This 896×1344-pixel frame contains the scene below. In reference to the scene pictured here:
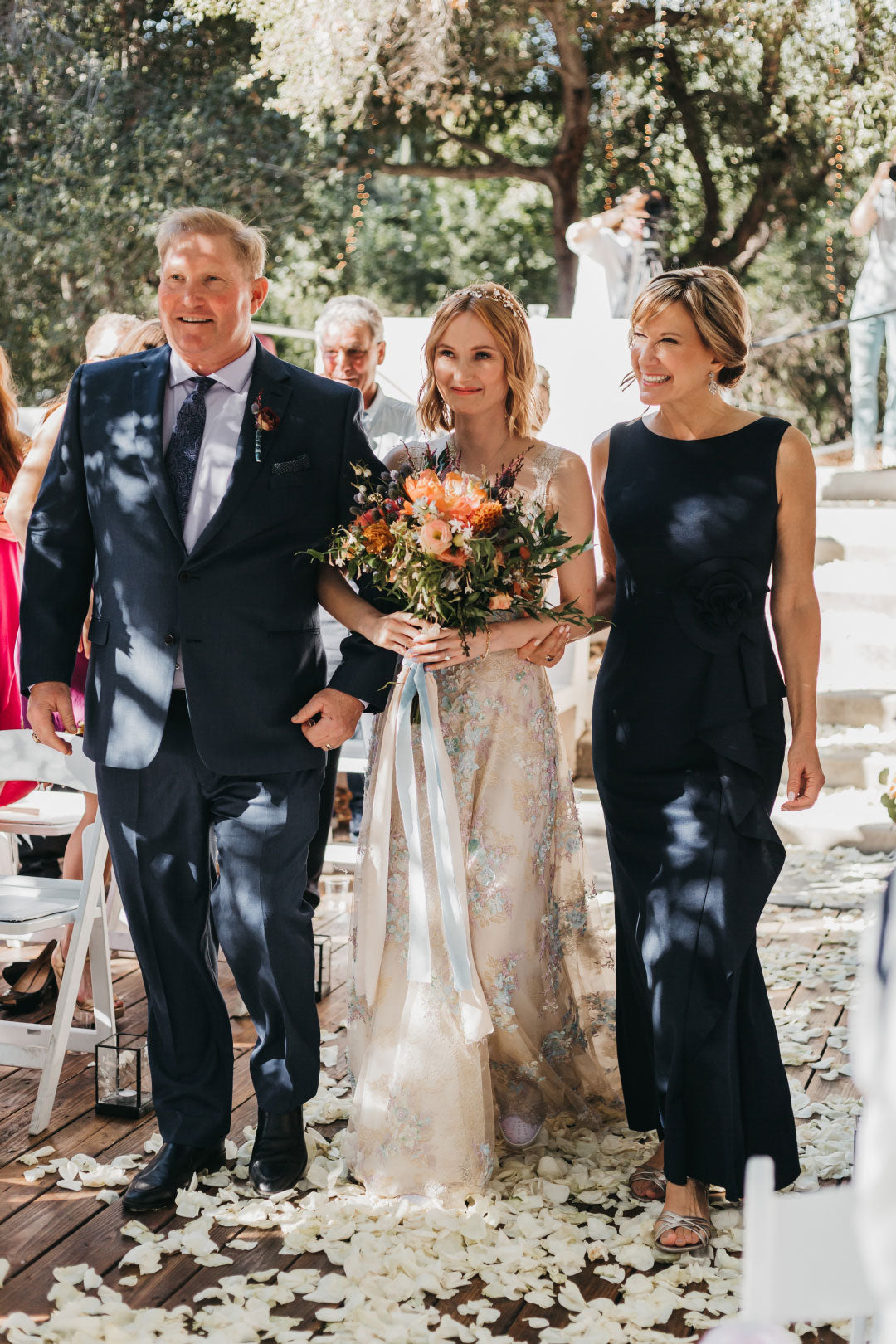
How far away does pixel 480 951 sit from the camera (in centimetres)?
326

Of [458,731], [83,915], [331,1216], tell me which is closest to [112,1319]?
[331,1216]

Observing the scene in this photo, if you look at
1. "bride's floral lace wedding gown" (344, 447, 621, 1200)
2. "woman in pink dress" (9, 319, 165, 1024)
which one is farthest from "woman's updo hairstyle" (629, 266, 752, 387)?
"woman in pink dress" (9, 319, 165, 1024)

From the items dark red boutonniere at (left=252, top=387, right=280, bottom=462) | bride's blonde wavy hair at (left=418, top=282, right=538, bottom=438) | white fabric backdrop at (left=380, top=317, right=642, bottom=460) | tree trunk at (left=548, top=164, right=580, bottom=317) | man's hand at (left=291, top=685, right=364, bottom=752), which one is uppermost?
tree trunk at (left=548, top=164, right=580, bottom=317)

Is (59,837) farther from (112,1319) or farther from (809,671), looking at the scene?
(809,671)

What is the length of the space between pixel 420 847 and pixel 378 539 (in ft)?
2.47

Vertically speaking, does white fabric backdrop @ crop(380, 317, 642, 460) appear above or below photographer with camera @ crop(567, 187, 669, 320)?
below

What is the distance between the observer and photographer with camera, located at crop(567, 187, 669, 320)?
36.3 feet

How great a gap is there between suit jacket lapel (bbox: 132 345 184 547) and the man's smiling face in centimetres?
9

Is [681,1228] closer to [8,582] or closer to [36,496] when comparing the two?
[36,496]

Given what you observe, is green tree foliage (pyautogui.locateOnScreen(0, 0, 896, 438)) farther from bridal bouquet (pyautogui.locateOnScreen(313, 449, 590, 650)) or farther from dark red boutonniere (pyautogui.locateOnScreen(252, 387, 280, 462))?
Answer: bridal bouquet (pyautogui.locateOnScreen(313, 449, 590, 650))

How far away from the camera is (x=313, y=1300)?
2793 millimetres

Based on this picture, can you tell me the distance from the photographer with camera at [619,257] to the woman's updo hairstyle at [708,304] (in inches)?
325

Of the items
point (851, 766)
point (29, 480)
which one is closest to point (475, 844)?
point (29, 480)

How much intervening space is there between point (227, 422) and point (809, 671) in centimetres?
142
